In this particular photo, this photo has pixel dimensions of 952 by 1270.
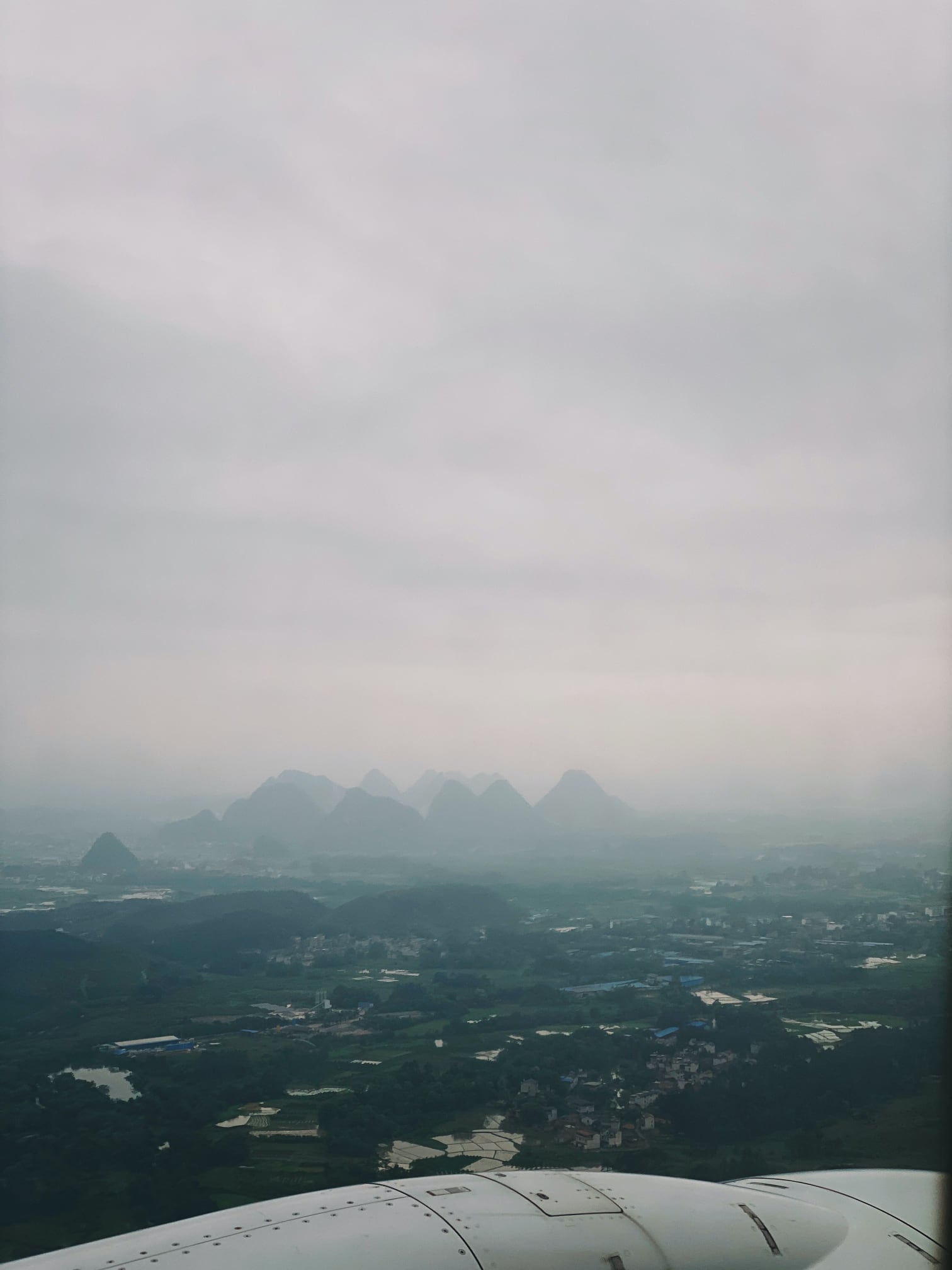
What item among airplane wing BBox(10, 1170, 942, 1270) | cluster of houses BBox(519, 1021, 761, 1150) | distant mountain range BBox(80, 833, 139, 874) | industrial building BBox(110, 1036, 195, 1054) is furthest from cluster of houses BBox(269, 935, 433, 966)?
airplane wing BBox(10, 1170, 942, 1270)

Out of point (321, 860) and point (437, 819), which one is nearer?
point (321, 860)

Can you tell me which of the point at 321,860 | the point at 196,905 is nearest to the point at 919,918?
the point at 196,905

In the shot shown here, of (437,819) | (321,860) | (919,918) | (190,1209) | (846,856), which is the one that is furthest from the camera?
(437,819)

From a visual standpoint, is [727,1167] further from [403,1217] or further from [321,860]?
[321,860]

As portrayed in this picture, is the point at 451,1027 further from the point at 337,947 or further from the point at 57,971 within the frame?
the point at 337,947

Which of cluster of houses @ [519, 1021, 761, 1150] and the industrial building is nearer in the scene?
cluster of houses @ [519, 1021, 761, 1150]

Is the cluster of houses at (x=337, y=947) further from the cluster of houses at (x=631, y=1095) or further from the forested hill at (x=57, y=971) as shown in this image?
the cluster of houses at (x=631, y=1095)

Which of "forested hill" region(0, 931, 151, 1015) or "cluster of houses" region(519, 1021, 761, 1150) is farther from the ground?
"cluster of houses" region(519, 1021, 761, 1150)

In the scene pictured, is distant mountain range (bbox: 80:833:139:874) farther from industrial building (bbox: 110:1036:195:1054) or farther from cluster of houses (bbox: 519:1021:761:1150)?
cluster of houses (bbox: 519:1021:761:1150)
